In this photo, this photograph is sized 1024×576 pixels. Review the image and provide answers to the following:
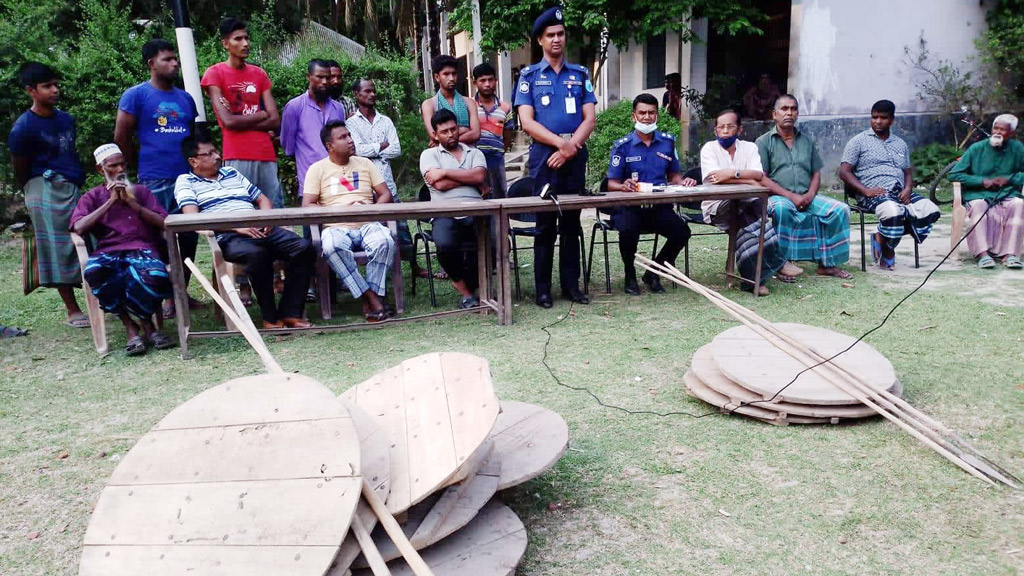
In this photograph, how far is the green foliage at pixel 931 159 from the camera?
10938 millimetres

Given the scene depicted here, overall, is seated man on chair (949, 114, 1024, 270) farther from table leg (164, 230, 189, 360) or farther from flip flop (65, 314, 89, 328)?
flip flop (65, 314, 89, 328)

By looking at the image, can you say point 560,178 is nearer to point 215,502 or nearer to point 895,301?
point 895,301

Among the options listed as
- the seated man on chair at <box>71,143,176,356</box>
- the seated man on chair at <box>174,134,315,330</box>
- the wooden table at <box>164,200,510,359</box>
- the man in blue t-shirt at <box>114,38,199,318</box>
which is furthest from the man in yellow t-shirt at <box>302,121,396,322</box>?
the seated man on chair at <box>71,143,176,356</box>

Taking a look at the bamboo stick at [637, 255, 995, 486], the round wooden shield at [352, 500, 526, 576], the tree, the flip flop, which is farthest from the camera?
the tree

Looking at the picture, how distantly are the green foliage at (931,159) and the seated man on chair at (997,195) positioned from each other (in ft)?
15.4

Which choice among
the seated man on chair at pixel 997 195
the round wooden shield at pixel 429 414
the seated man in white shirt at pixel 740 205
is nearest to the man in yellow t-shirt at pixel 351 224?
the round wooden shield at pixel 429 414

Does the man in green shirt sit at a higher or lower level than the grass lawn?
higher

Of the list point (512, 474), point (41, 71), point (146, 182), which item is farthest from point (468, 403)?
point (41, 71)

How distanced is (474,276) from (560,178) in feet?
3.31

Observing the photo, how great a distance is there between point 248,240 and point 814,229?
4.39m

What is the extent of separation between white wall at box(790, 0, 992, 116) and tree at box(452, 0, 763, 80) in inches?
34.0

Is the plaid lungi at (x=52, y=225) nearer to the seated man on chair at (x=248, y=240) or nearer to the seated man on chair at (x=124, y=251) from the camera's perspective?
the seated man on chair at (x=124, y=251)

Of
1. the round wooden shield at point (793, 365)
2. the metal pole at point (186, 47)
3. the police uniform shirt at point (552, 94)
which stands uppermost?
the metal pole at point (186, 47)

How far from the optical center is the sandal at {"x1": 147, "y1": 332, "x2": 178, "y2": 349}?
15.8 ft
